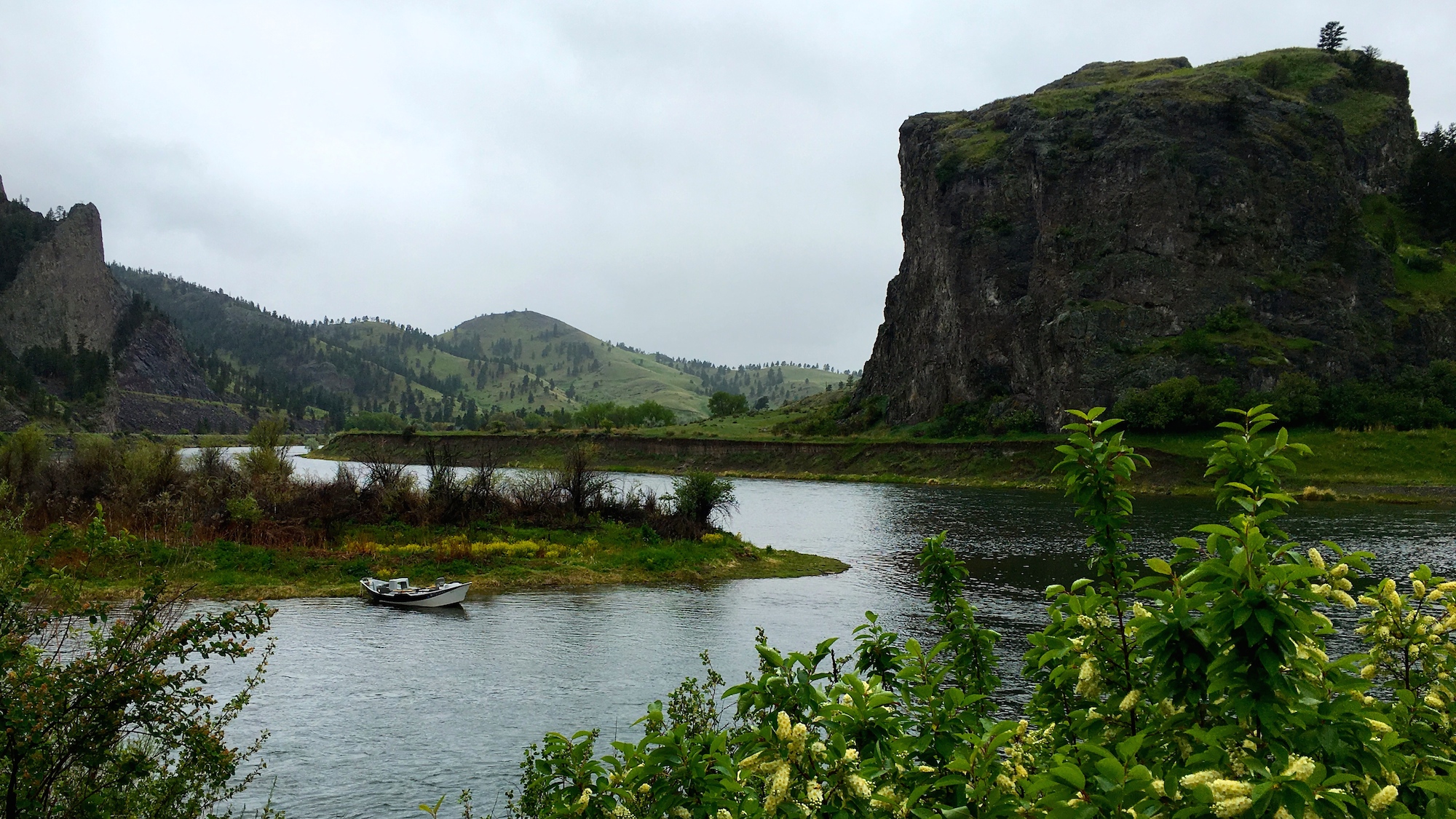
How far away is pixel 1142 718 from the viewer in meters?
5.71

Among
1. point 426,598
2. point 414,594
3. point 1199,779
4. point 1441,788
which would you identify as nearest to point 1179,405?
point 426,598

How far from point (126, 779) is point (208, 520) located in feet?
117

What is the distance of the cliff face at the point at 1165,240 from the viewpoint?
102062mm

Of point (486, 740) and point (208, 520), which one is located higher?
point (208, 520)

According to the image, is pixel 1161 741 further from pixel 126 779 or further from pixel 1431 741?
pixel 126 779

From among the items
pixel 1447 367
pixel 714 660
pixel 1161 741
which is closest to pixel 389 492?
pixel 714 660

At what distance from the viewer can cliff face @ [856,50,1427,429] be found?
102062 millimetres

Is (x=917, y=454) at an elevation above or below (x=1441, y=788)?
above

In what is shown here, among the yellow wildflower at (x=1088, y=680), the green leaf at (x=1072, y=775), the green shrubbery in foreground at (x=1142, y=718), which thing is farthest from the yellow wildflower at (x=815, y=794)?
the yellow wildflower at (x=1088, y=680)

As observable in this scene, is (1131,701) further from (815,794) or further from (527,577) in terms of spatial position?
(527,577)

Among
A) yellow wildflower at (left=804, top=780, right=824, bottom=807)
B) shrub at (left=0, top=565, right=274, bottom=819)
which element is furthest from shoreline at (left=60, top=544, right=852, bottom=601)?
yellow wildflower at (left=804, top=780, right=824, bottom=807)

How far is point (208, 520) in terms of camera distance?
39438mm

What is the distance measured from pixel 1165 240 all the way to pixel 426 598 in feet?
342

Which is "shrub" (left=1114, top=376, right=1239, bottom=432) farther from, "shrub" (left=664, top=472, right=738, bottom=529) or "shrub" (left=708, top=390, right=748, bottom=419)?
"shrub" (left=708, top=390, right=748, bottom=419)
